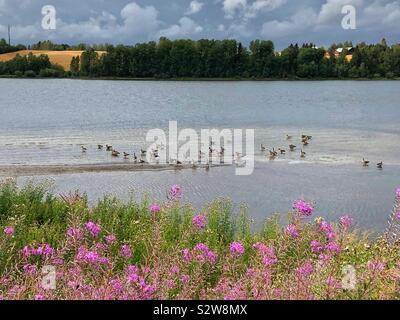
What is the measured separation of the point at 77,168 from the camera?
26.1 meters

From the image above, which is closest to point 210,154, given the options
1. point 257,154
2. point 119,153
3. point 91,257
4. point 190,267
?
point 257,154

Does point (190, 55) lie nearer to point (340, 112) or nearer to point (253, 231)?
point (340, 112)

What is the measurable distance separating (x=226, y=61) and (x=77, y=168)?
5449 inches

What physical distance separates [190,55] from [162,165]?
434ft

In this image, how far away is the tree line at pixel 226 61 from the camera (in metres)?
152

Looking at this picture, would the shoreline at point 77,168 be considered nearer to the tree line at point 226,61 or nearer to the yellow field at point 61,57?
the tree line at point 226,61

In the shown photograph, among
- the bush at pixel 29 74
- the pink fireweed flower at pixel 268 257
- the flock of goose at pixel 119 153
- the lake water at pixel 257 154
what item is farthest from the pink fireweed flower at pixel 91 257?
the bush at pixel 29 74

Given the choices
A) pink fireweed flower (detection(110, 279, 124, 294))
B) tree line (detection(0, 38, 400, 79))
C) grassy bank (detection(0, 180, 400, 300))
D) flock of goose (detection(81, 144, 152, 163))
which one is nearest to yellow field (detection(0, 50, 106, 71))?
tree line (detection(0, 38, 400, 79))

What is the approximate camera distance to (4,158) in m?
28.8

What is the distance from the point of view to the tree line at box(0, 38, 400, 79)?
15175 centimetres

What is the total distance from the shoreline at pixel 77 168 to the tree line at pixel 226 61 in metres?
119

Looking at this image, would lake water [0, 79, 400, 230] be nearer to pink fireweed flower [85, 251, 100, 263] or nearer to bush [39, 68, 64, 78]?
pink fireweed flower [85, 251, 100, 263]

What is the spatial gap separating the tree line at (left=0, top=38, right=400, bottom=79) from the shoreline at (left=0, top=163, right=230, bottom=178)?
119 metres
